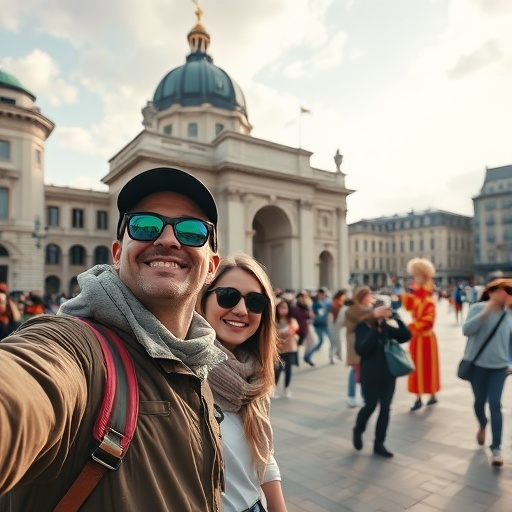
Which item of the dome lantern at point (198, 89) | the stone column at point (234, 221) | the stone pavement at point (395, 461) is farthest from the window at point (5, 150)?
the stone pavement at point (395, 461)

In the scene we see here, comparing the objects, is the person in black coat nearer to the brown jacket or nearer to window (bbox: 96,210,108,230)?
the brown jacket

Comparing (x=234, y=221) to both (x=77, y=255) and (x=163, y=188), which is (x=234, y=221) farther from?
(x=163, y=188)

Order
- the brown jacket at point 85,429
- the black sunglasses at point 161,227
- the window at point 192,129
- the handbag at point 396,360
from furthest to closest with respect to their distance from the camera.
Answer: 1. the window at point 192,129
2. the handbag at point 396,360
3. the black sunglasses at point 161,227
4. the brown jacket at point 85,429

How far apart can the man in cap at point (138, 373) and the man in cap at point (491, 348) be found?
436 centimetres

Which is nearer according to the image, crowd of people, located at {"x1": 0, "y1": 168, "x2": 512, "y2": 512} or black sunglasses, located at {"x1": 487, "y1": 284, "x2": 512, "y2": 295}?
crowd of people, located at {"x1": 0, "y1": 168, "x2": 512, "y2": 512}

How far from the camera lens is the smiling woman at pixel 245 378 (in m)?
1.84

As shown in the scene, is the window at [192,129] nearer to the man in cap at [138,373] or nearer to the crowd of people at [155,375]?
the crowd of people at [155,375]

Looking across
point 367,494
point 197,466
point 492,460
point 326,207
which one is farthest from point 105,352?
point 326,207

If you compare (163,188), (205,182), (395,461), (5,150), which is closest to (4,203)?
(5,150)

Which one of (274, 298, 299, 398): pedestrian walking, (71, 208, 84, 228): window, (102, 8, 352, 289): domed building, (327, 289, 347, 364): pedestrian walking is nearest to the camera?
(274, 298, 299, 398): pedestrian walking

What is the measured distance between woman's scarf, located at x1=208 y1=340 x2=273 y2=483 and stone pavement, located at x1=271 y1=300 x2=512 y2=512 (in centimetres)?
210

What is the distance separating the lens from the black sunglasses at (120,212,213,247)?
1.41 m

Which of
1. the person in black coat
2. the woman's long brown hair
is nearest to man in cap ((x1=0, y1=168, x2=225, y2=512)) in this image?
the woman's long brown hair

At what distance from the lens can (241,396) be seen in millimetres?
1974
